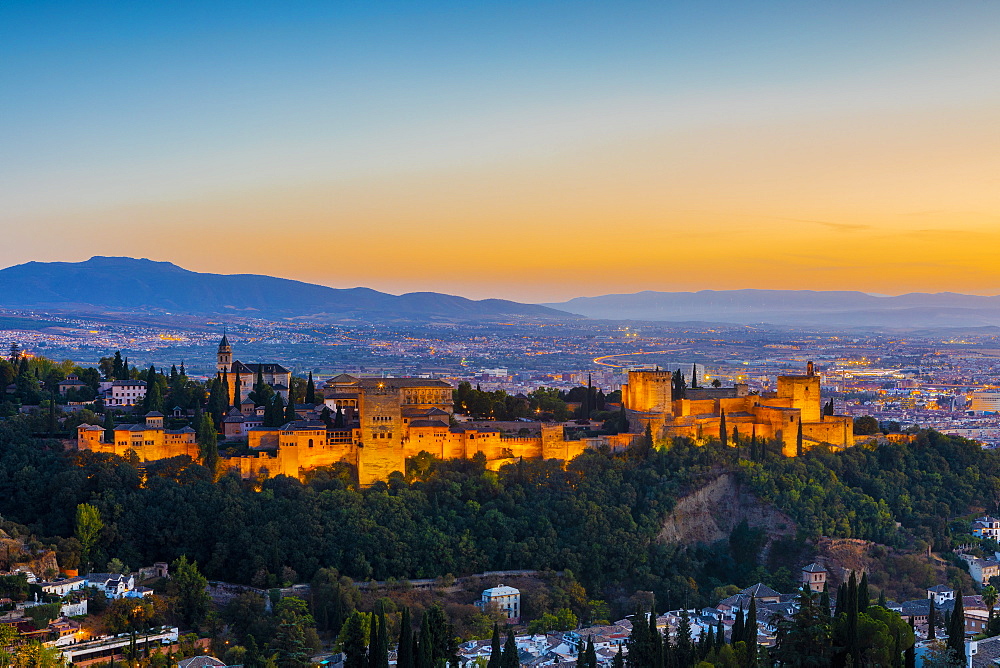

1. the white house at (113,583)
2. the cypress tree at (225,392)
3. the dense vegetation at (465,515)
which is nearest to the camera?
the white house at (113,583)

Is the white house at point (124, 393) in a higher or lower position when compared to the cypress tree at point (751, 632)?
higher

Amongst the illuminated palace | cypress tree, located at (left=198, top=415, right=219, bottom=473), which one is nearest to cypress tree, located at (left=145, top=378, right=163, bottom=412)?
the illuminated palace

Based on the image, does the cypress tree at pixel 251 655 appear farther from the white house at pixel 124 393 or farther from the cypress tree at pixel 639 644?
the white house at pixel 124 393

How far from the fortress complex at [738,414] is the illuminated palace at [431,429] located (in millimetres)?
35

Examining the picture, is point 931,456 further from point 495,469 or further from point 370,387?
point 370,387

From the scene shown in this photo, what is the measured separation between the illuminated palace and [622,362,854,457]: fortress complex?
35 millimetres

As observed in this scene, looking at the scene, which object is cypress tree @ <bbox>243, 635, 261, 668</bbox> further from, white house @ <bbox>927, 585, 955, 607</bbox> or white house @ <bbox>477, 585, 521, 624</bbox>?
white house @ <bbox>927, 585, 955, 607</bbox>

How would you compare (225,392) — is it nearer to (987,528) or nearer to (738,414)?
(738,414)

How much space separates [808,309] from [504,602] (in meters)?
158

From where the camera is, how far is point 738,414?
144 feet

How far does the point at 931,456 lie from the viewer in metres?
44.7

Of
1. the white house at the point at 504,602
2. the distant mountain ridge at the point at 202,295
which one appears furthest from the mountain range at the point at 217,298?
the white house at the point at 504,602

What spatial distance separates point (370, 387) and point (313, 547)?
6.10 meters

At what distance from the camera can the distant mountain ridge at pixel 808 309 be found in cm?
17838
